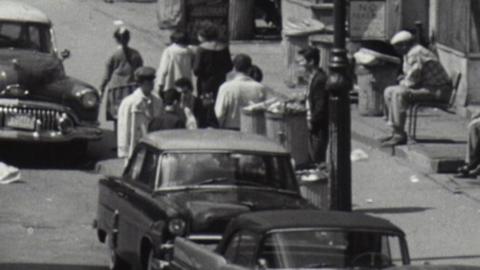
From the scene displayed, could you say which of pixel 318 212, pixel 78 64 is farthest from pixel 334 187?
pixel 78 64

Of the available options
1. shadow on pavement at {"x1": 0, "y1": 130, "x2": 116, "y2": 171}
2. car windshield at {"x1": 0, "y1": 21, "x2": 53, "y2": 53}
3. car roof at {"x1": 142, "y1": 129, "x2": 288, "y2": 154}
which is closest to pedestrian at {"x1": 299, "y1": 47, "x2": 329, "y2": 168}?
car roof at {"x1": 142, "y1": 129, "x2": 288, "y2": 154}

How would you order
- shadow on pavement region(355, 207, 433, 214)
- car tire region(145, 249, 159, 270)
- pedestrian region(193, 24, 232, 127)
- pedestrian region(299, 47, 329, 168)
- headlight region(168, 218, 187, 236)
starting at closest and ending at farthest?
headlight region(168, 218, 187, 236) < car tire region(145, 249, 159, 270) < shadow on pavement region(355, 207, 433, 214) < pedestrian region(299, 47, 329, 168) < pedestrian region(193, 24, 232, 127)

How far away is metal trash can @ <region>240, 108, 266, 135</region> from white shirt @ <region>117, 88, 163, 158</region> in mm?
997

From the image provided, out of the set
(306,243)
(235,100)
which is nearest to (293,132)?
(235,100)

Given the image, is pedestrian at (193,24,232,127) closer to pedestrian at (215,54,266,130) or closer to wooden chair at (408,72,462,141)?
pedestrian at (215,54,266,130)

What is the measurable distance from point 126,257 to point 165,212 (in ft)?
4.13

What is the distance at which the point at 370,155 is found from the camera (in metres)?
23.1

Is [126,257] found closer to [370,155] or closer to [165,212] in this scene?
[165,212]

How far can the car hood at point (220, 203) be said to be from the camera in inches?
539

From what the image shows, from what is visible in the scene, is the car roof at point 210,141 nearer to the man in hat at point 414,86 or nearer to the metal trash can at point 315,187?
the metal trash can at point 315,187

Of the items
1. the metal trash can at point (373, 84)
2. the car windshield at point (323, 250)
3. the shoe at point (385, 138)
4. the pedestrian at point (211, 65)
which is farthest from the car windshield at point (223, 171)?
the metal trash can at point (373, 84)

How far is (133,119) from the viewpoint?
60.7ft

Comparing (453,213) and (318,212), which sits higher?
(318,212)

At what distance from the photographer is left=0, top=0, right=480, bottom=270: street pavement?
1656cm
